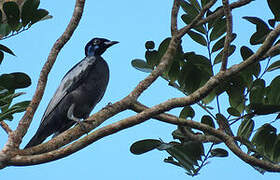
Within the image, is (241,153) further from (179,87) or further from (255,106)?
(179,87)

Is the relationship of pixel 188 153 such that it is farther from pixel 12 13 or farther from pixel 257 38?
pixel 12 13

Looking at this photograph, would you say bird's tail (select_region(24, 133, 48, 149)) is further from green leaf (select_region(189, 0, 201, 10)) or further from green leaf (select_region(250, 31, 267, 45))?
green leaf (select_region(250, 31, 267, 45))

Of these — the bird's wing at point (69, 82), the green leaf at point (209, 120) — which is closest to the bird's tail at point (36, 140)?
the bird's wing at point (69, 82)

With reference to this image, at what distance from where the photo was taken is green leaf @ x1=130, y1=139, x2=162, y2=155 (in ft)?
10.2

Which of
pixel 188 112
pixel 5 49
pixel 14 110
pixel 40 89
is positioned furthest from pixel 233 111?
pixel 5 49

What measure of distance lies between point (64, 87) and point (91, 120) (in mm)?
1675

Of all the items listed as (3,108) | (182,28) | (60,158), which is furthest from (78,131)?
(182,28)

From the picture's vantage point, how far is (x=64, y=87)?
485 centimetres

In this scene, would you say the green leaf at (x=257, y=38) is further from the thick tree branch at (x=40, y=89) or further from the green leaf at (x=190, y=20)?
the thick tree branch at (x=40, y=89)

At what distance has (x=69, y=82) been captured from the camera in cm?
488

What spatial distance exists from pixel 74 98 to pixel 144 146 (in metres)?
1.81

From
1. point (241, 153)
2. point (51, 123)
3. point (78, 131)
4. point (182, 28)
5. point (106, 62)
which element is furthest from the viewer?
point (106, 62)

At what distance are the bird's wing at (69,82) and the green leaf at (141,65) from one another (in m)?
1.46

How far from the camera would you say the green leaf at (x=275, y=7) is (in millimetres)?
3159
